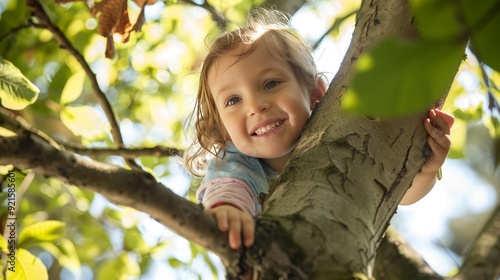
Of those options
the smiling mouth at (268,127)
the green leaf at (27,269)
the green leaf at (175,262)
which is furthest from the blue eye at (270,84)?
the green leaf at (175,262)

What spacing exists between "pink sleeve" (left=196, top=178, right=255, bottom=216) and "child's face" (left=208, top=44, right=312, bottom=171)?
14 centimetres

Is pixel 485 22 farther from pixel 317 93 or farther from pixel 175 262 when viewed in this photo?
pixel 175 262

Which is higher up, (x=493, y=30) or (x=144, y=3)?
(x=493, y=30)

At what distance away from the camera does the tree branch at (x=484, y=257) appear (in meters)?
0.95

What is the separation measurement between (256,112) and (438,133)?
0.40 meters

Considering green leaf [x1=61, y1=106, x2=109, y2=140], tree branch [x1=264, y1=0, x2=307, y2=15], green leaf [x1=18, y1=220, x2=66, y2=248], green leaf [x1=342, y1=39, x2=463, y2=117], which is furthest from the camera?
tree branch [x1=264, y1=0, x2=307, y2=15]

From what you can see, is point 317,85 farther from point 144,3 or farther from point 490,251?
point 490,251

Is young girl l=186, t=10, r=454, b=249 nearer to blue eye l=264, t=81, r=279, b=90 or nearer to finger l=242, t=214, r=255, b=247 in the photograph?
blue eye l=264, t=81, r=279, b=90

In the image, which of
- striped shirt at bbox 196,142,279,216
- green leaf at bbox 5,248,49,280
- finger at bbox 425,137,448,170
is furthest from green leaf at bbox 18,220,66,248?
finger at bbox 425,137,448,170

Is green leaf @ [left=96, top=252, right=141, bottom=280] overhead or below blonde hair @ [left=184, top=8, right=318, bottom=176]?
below

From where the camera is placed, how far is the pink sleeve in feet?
3.23

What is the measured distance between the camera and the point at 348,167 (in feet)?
2.82

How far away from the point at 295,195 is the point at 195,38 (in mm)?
1941

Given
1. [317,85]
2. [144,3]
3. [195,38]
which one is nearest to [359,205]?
[317,85]
